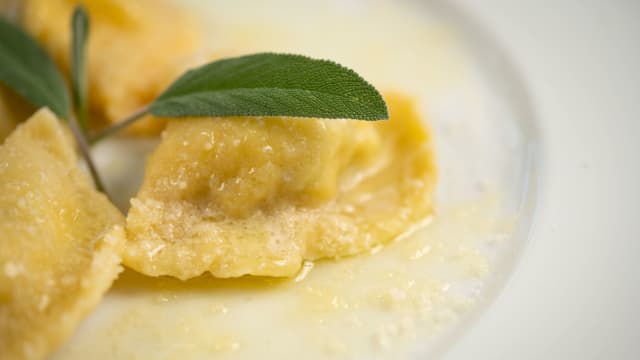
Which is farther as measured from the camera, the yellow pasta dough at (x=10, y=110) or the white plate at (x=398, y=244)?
the yellow pasta dough at (x=10, y=110)

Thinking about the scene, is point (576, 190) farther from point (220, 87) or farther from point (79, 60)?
point (79, 60)

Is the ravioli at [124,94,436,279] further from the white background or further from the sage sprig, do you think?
the white background

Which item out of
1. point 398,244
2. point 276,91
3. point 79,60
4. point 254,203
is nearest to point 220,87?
point 276,91

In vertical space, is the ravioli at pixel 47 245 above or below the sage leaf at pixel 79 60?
below

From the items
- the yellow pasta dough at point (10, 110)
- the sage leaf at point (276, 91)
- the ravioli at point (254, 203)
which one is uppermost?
the sage leaf at point (276, 91)

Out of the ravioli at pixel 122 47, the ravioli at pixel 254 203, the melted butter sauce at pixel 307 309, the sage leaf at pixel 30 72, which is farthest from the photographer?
the ravioli at pixel 122 47

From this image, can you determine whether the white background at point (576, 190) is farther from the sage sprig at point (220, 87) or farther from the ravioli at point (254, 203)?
the sage sprig at point (220, 87)

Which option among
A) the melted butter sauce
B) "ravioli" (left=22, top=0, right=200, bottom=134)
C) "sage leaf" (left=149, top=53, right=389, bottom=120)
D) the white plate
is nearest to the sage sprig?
"sage leaf" (left=149, top=53, right=389, bottom=120)

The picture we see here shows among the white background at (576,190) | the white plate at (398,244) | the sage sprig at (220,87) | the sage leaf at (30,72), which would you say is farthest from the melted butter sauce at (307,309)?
the sage leaf at (30,72)
